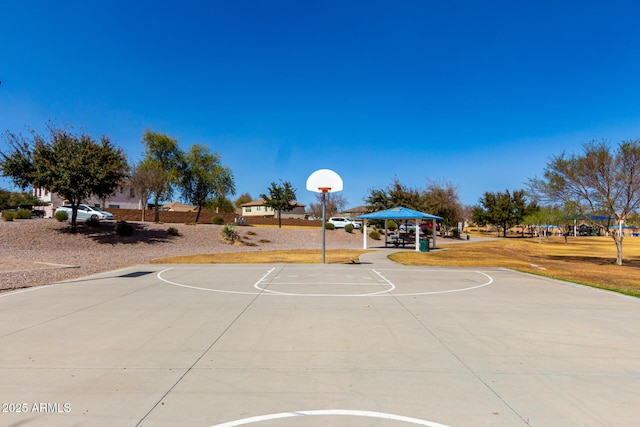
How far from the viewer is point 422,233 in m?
51.7

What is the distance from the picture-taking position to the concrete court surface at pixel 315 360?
3.56 metres

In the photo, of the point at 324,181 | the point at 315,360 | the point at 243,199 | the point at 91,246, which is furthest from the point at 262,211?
the point at 315,360

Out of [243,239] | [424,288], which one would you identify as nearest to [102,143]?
[243,239]

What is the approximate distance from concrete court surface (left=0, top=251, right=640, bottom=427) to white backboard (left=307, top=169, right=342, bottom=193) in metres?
10.9

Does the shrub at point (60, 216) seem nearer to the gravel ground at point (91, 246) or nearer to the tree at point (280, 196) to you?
the gravel ground at point (91, 246)

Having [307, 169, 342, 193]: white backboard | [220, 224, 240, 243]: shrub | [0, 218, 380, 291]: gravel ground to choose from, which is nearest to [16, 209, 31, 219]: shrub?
[0, 218, 380, 291]: gravel ground

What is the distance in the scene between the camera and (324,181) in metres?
20.2

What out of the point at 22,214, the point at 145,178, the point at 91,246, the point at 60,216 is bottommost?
the point at 91,246

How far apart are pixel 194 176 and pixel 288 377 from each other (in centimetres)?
4480

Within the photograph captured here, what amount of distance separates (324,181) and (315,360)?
51.3 ft

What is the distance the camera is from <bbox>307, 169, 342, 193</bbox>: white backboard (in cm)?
2002

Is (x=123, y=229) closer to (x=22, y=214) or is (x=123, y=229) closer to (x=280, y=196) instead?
(x=22, y=214)

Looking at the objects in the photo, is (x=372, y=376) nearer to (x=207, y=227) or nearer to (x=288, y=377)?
(x=288, y=377)

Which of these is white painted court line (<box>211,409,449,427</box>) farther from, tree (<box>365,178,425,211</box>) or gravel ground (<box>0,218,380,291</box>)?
tree (<box>365,178,425,211</box>)
